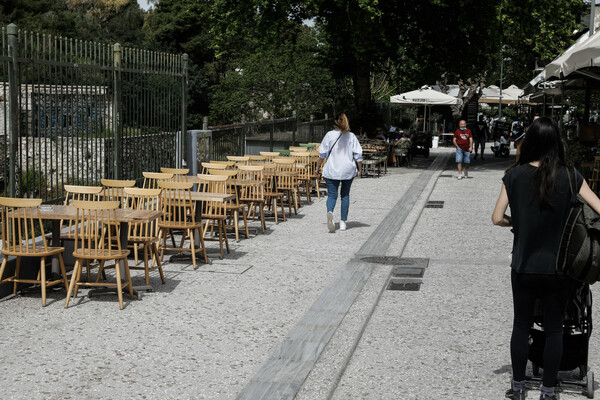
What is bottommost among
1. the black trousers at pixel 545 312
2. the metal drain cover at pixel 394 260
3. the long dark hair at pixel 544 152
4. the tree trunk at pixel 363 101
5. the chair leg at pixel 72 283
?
the metal drain cover at pixel 394 260

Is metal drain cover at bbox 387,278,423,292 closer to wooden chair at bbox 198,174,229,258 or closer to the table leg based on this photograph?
wooden chair at bbox 198,174,229,258

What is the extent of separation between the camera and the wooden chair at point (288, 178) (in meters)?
14.8

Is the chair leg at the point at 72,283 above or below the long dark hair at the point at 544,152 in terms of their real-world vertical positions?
below

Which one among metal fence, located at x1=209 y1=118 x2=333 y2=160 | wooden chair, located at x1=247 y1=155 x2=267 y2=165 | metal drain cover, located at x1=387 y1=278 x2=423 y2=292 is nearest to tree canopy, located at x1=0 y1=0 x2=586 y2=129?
metal fence, located at x1=209 y1=118 x2=333 y2=160

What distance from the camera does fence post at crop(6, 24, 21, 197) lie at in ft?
29.6

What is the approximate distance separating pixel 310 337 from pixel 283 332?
283 millimetres

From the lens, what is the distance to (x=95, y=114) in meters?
11.5

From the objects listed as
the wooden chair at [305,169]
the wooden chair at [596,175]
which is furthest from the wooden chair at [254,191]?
the wooden chair at [596,175]

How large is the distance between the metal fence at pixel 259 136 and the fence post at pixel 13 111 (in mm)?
7319

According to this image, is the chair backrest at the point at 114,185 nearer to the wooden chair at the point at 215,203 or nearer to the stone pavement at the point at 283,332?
the stone pavement at the point at 283,332

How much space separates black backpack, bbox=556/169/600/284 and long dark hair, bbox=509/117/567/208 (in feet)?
0.42

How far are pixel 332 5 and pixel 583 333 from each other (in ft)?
77.2

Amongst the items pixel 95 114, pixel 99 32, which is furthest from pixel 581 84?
pixel 99 32

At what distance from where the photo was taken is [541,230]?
497cm
